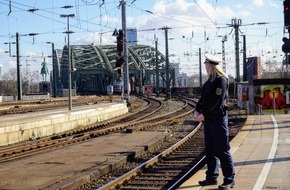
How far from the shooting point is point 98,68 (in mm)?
109375

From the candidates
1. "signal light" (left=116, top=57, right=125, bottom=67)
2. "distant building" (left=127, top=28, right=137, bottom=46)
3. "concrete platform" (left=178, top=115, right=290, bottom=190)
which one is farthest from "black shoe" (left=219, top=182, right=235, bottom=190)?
"distant building" (left=127, top=28, right=137, bottom=46)

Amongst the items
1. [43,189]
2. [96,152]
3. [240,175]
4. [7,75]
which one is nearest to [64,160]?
[96,152]


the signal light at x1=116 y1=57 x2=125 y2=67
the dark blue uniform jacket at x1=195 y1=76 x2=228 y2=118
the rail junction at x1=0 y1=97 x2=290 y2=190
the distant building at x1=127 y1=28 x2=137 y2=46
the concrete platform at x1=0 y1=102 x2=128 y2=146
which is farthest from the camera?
the distant building at x1=127 y1=28 x2=137 y2=46

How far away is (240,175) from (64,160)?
15.1 ft

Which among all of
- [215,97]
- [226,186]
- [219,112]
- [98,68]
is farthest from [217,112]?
[98,68]

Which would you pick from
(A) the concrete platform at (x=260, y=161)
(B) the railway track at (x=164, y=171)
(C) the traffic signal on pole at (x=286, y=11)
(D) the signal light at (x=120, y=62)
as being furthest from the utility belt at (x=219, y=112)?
(D) the signal light at (x=120, y=62)

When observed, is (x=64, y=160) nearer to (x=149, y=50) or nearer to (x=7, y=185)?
(x=7, y=185)

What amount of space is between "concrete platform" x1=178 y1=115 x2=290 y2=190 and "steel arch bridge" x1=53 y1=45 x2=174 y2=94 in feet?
281

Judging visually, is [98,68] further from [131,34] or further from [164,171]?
[164,171]

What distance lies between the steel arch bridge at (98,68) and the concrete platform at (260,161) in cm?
8555

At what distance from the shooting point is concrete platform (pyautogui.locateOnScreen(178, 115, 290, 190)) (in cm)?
736

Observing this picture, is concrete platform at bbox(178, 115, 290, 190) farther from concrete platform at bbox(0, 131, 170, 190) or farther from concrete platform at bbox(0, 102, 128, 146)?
concrete platform at bbox(0, 102, 128, 146)

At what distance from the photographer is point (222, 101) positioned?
22.3ft

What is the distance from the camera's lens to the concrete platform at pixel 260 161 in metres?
7.36
